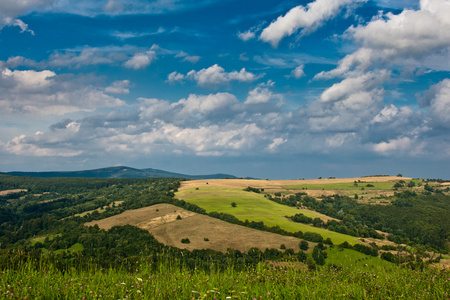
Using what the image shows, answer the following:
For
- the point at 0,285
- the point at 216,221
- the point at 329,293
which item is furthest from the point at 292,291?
the point at 216,221

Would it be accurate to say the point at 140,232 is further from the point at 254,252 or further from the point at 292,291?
the point at 292,291

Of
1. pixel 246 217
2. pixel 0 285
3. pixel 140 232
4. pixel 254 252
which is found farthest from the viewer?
pixel 246 217

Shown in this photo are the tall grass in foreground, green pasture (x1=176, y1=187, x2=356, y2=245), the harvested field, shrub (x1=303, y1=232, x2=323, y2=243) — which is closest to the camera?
the tall grass in foreground

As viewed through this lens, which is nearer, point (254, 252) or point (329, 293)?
point (329, 293)

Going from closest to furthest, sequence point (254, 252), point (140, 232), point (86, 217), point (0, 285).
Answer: point (0, 285) < point (254, 252) < point (140, 232) < point (86, 217)

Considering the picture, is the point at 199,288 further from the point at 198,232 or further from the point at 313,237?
the point at 313,237

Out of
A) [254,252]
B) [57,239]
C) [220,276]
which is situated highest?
[220,276]

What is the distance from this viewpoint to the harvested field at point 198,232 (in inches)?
4414

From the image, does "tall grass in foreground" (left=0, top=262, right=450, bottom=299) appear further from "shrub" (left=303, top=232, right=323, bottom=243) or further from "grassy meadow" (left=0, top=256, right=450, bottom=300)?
"shrub" (left=303, top=232, right=323, bottom=243)

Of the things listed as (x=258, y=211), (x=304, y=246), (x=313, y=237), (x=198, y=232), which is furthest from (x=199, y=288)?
(x=258, y=211)

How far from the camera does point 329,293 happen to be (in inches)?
352

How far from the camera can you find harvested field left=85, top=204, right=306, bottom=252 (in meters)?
112

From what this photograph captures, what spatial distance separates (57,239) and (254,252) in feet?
347

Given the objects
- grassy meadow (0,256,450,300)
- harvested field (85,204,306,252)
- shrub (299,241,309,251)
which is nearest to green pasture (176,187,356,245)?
harvested field (85,204,306,252)
